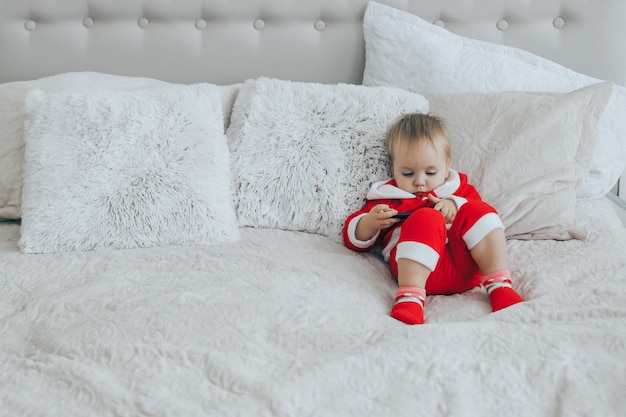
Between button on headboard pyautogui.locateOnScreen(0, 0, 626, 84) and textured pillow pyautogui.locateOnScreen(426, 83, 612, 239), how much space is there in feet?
1.62

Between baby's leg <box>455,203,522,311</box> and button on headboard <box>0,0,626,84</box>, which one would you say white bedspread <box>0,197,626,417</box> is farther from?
button on headboard <box>0,0,626,84</box>

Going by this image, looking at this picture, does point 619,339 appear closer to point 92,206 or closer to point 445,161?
point 445,161

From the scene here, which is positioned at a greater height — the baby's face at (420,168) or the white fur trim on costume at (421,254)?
the baby's face at (420,168)

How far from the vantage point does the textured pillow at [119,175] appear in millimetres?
1582

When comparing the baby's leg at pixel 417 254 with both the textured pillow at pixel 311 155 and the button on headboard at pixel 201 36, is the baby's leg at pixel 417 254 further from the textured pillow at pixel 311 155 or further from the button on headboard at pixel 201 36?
the button on headboard at pixel 201 36

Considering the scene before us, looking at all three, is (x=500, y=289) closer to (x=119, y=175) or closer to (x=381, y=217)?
(x=381, y=217)

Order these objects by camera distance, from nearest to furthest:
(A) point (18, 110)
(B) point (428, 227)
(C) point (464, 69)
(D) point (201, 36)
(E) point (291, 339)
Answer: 1. (E) point (291, 339)
2. (B) point (428, 227)
3. (A) point (18, 110)
4. (C) point (464, 69)
5. (D) point (201, 36)

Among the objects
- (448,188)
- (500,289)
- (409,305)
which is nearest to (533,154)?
(448,188)

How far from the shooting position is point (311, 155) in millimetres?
1713

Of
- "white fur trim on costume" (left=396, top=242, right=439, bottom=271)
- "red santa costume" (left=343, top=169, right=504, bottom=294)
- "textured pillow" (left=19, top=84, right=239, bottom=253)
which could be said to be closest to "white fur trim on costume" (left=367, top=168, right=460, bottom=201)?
"red santa costume" (left=343, top=169, right=504, bottom=294)

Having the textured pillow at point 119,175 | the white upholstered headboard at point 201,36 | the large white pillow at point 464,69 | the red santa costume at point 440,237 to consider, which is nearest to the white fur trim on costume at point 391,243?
the red santa costume at point 440,237

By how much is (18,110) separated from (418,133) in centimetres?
109

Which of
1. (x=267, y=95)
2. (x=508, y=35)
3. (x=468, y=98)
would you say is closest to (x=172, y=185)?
(x=267, y=95)

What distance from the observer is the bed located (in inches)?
38.0
